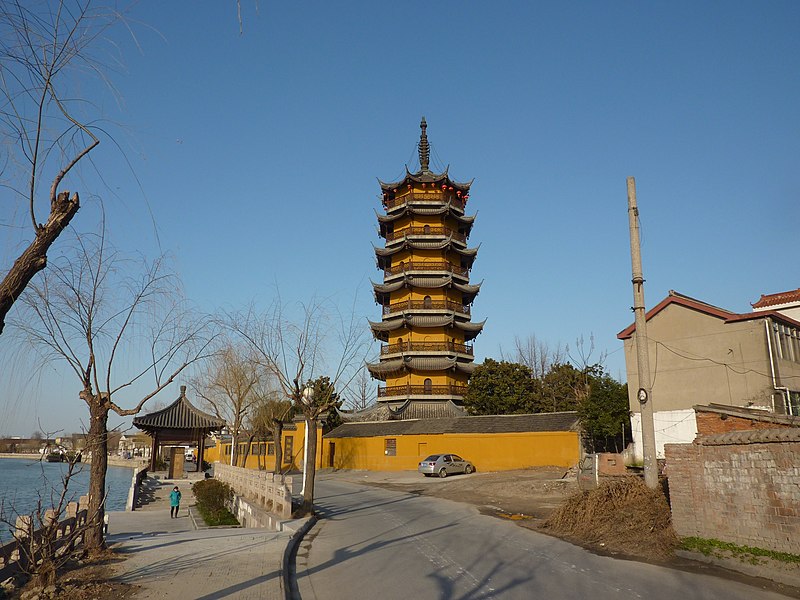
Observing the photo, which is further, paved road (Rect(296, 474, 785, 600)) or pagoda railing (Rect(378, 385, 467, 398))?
pagoda railing (Rect(378, 385, 467, 398))

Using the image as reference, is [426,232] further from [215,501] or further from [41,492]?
[41,492]

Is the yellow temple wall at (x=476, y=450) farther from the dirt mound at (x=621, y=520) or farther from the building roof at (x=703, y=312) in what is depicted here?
the dirt mound at (x=621, y=520)

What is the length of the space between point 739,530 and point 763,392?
47.5 feet

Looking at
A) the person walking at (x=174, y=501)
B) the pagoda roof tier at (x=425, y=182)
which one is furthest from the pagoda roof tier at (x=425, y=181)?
the person walking at (x=174, y=501)

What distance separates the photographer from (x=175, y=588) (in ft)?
26.3

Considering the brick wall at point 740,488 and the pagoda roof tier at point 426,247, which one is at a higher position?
the pagoda roof tier at point 426,247

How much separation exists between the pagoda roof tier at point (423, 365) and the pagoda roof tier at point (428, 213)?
11445mm

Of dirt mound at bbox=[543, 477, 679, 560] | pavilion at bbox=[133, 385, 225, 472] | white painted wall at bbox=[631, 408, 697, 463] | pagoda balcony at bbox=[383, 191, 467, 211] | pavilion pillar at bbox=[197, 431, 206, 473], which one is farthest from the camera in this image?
pagoda balcony at bbox=[383, 191, 467, 211]

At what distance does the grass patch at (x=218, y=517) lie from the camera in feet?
69.3

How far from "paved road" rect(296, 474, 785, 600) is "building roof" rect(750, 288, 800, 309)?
25.7 meters

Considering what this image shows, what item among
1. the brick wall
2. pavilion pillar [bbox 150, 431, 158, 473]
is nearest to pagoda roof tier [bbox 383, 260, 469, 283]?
pavilion pillar [bbox 150, 431, 158, 473]

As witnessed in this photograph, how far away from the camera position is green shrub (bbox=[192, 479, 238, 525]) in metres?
22.0

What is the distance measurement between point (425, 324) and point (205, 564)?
35049 mm

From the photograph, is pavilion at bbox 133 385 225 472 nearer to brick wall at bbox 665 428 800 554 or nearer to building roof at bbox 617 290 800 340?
building roof at bbox 617 290 800 340
